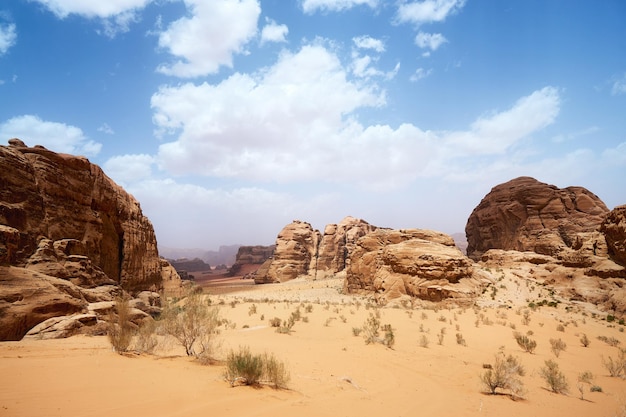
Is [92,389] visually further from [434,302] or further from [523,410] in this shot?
[434,302]

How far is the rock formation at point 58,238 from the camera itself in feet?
24.7

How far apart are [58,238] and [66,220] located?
2.88 ft

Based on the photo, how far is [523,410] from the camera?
503cm

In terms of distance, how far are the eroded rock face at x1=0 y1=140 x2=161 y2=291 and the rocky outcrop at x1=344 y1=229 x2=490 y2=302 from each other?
48.8 feet

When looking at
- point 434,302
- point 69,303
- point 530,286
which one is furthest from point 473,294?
point 69,303

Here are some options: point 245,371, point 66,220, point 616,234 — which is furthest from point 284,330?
point 616,234

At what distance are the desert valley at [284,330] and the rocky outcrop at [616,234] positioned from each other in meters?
0.09

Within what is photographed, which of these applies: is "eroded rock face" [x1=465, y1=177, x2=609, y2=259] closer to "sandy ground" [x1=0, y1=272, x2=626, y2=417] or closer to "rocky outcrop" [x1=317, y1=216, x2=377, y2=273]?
"rocky outcrop" [x1=317, y1=216, x2=377, y2=273]

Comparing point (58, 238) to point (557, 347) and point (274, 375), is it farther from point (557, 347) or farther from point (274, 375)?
point (557, 347)

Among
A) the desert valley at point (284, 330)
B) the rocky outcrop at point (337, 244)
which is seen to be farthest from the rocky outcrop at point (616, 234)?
the rocky outcrop at point (337, 244)

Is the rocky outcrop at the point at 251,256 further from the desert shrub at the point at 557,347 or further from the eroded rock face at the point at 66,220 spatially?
the desert shrub at the point at 557,347

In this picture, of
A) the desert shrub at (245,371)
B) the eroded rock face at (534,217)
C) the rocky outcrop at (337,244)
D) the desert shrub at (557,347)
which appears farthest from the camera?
the rocky outcrop at (337,244)

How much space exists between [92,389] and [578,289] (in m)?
23.5

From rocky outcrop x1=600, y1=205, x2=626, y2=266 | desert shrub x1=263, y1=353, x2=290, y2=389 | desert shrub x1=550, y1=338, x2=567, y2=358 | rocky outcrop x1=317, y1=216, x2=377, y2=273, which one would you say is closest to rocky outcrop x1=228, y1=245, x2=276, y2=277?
rocky outcrop x1=317, y1=216, x2=377, y2=273
